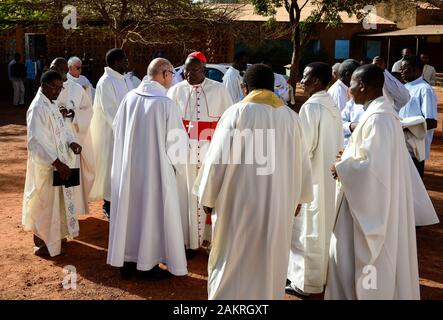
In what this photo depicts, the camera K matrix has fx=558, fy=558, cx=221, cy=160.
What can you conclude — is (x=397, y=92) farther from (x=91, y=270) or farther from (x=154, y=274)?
(x=91, y=270)

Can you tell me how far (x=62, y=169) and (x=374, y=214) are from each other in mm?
3160

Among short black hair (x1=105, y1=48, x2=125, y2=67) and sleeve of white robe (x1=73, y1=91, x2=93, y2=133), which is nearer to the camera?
sleeve of white robe (x1=73, y1=91, x2=93, y2=133)

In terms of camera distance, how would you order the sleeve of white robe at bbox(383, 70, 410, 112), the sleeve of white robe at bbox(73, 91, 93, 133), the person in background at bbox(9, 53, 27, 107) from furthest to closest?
the person in background at bbox(9, 53, 27, 107) < the sleeve of white robe at bbox(383, 70, 410, 112) < the sleeve of white robe at bbox(73, 91, 93, 133)

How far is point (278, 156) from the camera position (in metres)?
3.80

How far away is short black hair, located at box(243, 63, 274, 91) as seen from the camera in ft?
12.5

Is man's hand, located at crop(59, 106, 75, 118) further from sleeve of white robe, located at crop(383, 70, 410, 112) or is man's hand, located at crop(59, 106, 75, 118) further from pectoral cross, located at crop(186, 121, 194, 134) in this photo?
sleeve of white robe, located at crop(383, 70, 410, 112)

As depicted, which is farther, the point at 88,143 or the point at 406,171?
the point at 88,143

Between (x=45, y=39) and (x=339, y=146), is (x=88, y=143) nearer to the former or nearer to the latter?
(x=339, y=146)

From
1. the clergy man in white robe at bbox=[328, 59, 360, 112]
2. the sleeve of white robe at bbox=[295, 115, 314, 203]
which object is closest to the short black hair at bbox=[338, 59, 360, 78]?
the clergy man in white robe at bbox=[328, 59, 360, 112]

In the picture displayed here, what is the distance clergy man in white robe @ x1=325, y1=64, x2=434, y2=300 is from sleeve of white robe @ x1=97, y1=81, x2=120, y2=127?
3.85m

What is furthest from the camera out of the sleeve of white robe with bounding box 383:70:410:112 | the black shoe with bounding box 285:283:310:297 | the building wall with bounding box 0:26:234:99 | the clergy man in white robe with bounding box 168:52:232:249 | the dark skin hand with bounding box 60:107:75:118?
the building wall with bounding box 0:26:234:99

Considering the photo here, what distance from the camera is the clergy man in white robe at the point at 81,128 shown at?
6.68 metres

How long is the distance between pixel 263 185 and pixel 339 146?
53.8 inches

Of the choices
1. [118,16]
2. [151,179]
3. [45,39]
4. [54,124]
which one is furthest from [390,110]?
[45,39]
